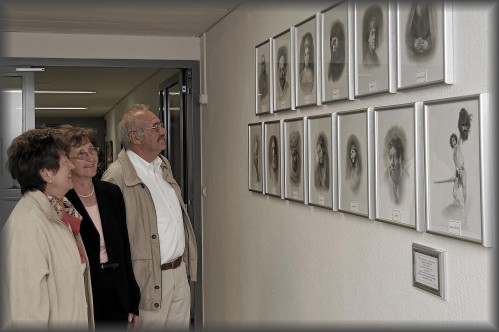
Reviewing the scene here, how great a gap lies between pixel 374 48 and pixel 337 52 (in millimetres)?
356

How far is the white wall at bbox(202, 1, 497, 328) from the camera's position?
1.88m

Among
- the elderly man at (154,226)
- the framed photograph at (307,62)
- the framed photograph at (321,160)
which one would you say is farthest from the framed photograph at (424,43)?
the elderly man at (154,226)

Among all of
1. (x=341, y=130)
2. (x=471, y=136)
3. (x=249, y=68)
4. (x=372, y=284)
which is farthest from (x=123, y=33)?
(x=471, y=136)

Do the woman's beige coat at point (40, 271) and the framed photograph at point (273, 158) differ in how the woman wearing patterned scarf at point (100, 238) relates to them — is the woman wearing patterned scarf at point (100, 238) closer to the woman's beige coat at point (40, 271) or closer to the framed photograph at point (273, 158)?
the woman's beige coat at point (40, 271)

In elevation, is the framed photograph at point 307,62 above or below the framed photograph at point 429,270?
above

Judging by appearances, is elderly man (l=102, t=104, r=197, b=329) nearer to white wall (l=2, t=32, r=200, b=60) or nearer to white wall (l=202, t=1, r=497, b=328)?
white wall (l=202, t=1, r=497, b=328)

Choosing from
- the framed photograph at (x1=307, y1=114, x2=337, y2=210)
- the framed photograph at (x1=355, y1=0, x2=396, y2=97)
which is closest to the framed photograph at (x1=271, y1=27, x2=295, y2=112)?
the framed photograph at (x1=307, y1=114, x2=337, y2=210)

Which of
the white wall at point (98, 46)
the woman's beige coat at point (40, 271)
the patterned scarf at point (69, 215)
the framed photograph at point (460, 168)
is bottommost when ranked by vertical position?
the woman's beige coat at point (40, 271)

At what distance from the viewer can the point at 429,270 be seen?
6.80 ft

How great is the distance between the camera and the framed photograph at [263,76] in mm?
3607

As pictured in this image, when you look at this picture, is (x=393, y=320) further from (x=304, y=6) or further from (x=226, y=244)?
(x=226, y=244)

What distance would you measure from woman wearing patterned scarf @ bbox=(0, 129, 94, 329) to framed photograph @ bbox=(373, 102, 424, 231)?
3.61 ft

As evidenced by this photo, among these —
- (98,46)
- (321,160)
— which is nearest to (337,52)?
(321,160)

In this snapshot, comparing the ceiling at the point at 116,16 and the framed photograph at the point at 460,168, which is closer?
the framed photograph at the point at 460,168
